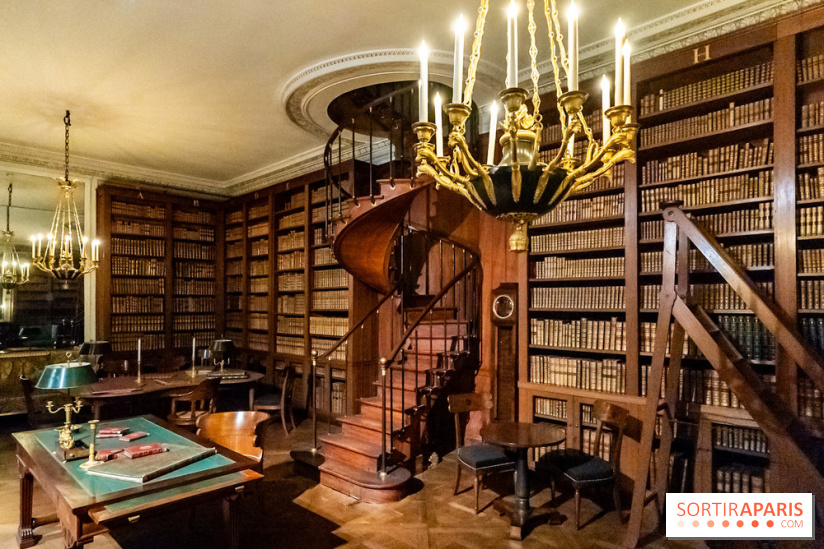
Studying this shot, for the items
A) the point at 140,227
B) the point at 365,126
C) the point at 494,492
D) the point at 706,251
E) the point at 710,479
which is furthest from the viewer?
the point at 140,227

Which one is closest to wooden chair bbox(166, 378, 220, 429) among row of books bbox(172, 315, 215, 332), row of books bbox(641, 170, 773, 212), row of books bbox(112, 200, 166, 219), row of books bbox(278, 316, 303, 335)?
row of books bbox(278, 316, 303, 335)

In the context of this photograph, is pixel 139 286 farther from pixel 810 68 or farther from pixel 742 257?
pixel 810 68

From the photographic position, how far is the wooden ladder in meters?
2.57

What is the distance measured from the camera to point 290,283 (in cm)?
682

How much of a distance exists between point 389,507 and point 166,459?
5.59 ft

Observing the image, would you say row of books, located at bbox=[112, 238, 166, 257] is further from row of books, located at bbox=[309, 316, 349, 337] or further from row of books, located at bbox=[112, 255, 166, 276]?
row of books, located at bbox=[309, 316, 349, 337]

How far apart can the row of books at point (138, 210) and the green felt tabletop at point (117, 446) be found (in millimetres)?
4428

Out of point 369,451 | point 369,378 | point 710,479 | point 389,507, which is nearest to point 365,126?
point 369,378

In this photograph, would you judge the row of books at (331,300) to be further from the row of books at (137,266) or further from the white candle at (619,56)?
the white candle at (619,56)

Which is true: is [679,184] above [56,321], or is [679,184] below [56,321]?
above

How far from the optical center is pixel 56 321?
7395 mm

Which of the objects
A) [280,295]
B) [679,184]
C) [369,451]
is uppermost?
[679,184]

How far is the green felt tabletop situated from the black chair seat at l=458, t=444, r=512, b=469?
166 centimetres

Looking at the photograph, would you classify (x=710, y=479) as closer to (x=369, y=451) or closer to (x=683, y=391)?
(x=683, y=391)
